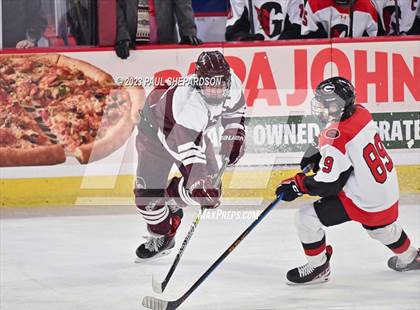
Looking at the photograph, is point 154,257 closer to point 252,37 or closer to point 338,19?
point 252,37

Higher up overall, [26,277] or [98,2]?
[98,2]

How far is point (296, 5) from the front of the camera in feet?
17.6

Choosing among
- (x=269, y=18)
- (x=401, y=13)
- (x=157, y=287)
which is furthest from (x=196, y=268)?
(x=401, y=13)

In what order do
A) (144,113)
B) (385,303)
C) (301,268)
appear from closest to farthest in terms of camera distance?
1. (385,303)
2. (301,268)
3. (144,113)

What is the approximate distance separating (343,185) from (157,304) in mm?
728

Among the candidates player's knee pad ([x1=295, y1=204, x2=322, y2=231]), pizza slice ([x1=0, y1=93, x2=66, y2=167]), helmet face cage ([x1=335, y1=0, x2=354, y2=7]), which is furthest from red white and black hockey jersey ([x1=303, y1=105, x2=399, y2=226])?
pizza slice ([x1=0, y1=93, x2=66, y2=167])

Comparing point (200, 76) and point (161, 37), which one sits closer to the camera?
point (200, 76)

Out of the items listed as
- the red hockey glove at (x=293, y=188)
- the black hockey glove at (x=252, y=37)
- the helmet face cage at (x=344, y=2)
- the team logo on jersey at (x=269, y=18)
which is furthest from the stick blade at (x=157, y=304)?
the helmet face cage at (x=344, y=2)

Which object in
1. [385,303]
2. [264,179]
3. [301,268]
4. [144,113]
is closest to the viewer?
[385,303]

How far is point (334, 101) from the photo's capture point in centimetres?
364

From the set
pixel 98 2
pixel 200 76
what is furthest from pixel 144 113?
pixel 98 2

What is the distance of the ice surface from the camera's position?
3.51 metres

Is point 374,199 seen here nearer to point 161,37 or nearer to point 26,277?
point 26,277

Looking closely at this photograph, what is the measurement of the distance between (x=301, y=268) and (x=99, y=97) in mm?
1751
